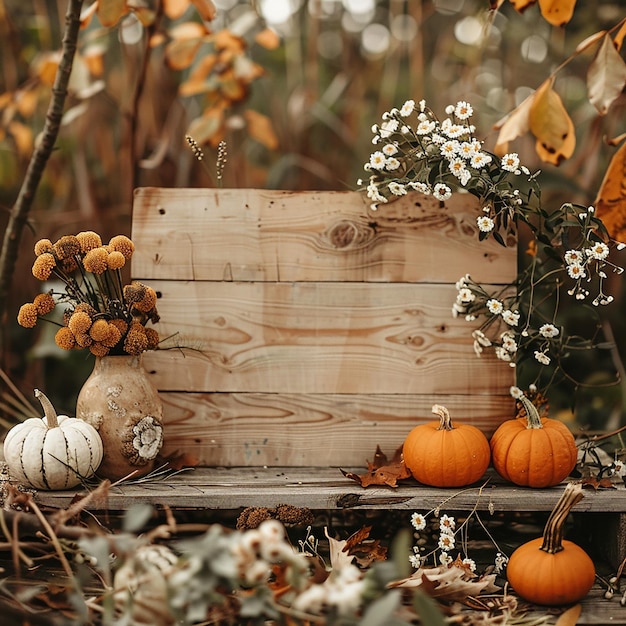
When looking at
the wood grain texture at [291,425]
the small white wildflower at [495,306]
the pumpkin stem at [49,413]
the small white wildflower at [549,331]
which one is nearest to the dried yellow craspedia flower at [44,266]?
the pumpkin stem at [49,413]

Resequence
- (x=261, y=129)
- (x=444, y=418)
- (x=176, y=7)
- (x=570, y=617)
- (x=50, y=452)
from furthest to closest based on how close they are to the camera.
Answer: (x=261, y=129), (x=176, y=7), (x=444, y=418), (x=50, y=452), (x=570, y=617)

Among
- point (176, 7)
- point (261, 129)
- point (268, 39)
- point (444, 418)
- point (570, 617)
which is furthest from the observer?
point (261, 129)

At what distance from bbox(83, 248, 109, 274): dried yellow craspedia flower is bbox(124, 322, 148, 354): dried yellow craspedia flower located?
5.5 inches

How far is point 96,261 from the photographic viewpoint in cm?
136

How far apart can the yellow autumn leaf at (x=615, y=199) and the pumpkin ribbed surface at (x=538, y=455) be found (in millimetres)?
437

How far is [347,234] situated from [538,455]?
2.07ft

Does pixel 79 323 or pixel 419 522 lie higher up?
pixel 79 323

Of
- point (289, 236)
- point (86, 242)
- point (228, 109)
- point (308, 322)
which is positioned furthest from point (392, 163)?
point (228, 109)

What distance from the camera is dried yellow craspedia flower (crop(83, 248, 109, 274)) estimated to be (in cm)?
136

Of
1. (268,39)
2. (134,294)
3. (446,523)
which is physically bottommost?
(446,523)

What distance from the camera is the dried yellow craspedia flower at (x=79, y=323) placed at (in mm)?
1362

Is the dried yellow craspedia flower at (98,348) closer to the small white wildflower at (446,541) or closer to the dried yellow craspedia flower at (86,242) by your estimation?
the dried yellow craspedia flower at (86,242)

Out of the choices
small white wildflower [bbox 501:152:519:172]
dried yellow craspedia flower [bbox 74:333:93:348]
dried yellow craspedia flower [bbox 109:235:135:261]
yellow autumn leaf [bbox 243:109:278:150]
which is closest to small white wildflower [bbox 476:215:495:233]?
small white wildflower [bbox 501:152:519:172]

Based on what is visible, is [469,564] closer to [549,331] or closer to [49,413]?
[549,331]
